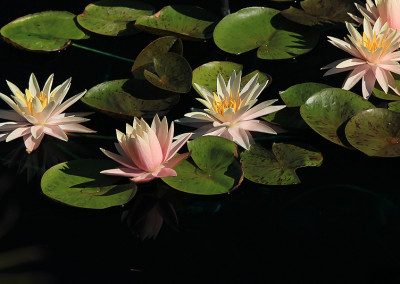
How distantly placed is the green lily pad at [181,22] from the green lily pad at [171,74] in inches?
14.8

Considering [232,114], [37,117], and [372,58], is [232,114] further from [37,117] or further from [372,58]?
[37,117]

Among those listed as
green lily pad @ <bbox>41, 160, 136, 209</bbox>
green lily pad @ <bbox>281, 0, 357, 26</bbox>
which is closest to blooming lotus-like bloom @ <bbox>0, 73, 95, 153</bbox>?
green lily pad @ <bbox>41, 160, 136, 209</bbox>

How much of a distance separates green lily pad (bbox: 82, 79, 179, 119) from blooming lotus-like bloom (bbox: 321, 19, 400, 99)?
890 millimetres

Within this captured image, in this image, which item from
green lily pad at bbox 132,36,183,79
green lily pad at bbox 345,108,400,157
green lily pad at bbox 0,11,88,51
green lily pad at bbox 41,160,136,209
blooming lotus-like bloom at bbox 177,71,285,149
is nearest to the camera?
green lily pad at bbox 41,160,136,209

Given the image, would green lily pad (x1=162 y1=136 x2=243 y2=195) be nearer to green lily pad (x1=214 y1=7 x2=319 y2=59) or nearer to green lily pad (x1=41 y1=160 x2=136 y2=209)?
green lily pad (x1=41 y1=160 x2=136 y2=209)

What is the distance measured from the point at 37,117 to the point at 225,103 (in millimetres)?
894

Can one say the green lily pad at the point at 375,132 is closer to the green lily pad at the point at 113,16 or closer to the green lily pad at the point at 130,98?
the green lily pad at the point at 130,98

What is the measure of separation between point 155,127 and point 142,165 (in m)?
0.19

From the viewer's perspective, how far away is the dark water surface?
2.13 metres

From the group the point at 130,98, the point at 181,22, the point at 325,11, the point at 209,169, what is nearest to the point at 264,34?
the point at 325,11

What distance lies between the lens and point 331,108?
265 centimetres

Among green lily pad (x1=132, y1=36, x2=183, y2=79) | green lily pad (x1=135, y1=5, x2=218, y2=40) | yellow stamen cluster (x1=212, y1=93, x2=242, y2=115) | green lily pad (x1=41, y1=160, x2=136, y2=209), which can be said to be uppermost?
green lily pad (x1=135, y1=5, x2=218, y2=40)

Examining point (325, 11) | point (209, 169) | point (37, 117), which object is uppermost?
point (325, 11)

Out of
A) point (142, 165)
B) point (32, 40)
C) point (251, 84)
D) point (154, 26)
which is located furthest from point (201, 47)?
point (142, 165)
